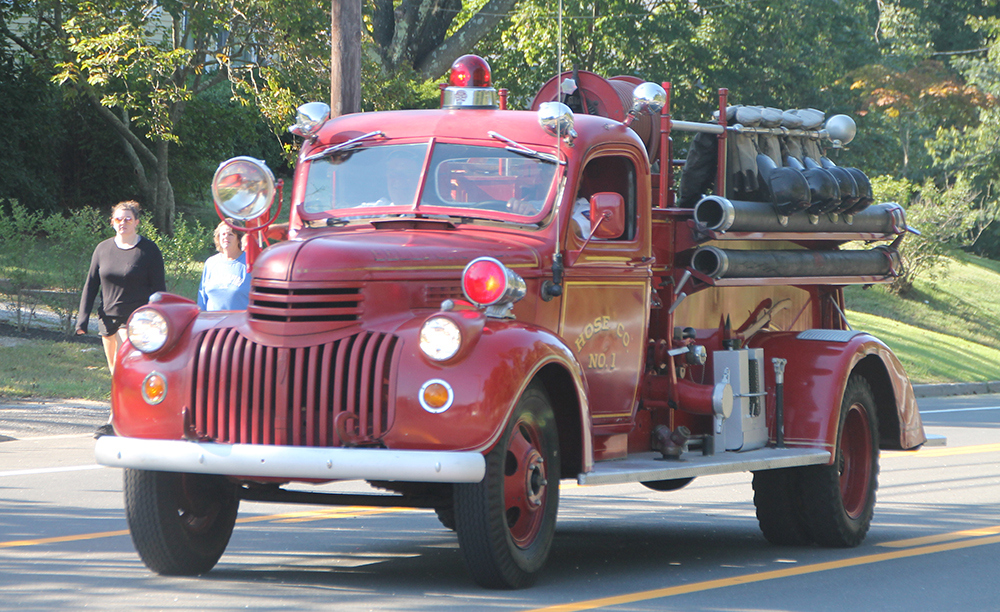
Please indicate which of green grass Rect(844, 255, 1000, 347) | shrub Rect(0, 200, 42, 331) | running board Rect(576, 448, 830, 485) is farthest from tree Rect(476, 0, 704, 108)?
running board Rect(576, 448, 830, 485)

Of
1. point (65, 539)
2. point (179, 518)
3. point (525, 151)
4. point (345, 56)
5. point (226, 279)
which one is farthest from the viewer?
point (345, 56)

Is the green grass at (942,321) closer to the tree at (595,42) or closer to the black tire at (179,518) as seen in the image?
the tree at (595,42)

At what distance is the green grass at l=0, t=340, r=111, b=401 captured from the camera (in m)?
14.9

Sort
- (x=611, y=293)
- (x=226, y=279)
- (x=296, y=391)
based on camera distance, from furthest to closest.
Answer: (x=226, y=279) < (x=611, y=293) < (x=296, y=391)

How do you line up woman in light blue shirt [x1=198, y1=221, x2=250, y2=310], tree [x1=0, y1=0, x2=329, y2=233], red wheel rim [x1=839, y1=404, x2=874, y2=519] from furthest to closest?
tree [x1=0, y1=0, x2=329, y2=233] → woman in light blue shirt [x1=198, y1=221, x2=250, y2=310] → red wheel rim [x1=839, y1=404, x2=874, y2=519]

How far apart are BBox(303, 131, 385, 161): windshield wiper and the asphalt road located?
2.27 metres

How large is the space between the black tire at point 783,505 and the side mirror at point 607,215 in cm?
225

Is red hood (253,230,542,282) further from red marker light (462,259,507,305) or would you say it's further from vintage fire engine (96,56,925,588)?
red marker light (462,259,507,305)

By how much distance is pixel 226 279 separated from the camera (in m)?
9.83

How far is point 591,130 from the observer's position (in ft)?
24.4

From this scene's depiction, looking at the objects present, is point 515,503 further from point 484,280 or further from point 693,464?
point 693,464

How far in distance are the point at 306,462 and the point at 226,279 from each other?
438cm

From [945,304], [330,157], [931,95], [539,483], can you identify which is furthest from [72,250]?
[931,95]

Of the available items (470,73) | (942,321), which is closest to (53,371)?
(470,73)
